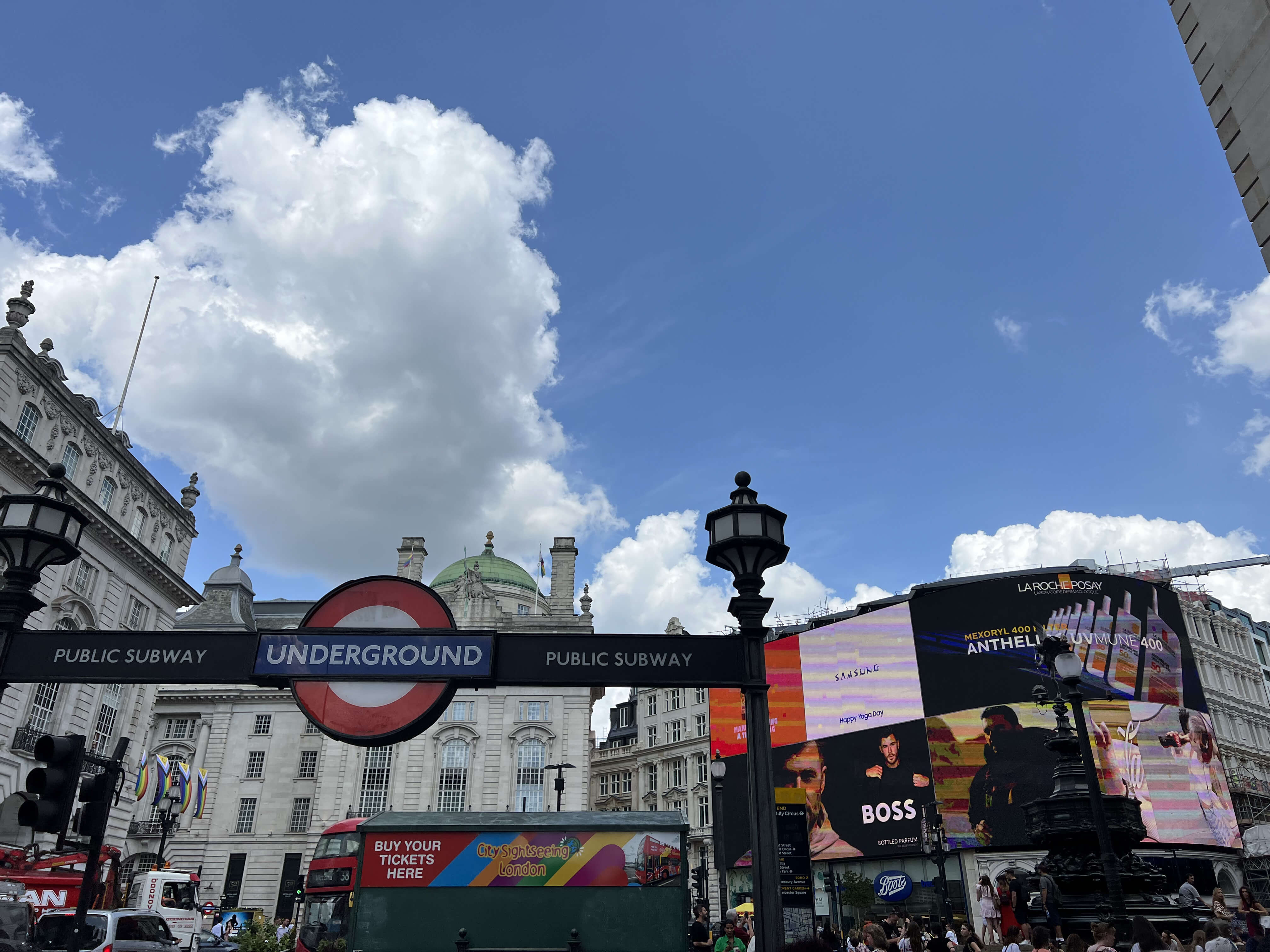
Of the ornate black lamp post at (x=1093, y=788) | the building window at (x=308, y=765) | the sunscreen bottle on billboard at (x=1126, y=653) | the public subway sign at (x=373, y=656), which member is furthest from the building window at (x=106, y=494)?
the sunscreen bottle on billboard at (x=1126, y=653)

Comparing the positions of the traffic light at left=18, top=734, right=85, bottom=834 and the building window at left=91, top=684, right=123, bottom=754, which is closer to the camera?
the traffic light at left=18, top=734, right=85, bottom=834

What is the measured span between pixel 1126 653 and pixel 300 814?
192 ft

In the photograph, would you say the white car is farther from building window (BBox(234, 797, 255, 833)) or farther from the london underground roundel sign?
building window (BBox(234, 797, 255, 833))

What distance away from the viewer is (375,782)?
61.8m

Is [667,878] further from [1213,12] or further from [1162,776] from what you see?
[1162,776]

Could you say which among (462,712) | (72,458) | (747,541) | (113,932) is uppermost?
(72,458)

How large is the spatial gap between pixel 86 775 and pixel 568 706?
33.8 m

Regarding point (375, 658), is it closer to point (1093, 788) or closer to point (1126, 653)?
point (1093, 788)

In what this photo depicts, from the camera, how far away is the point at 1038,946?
28.1 feet

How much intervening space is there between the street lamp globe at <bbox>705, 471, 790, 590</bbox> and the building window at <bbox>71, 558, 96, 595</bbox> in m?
36.4

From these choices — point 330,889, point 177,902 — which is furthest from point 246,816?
point 330,889

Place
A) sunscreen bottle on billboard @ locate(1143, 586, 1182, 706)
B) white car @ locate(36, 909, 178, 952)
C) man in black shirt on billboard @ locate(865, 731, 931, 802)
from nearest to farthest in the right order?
white car @ locate(36, 909, 178, 952) < sunscreen bottle on billboard @ locate(1143, 586, 1182, 706) < man in black shirt on billboard @ locate(865, 731, 931, 802)

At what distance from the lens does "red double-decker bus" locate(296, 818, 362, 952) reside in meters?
23.2

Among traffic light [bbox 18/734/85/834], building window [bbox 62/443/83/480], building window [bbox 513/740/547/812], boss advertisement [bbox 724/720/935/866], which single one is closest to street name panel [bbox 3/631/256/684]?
traffic light [bbox 18/734/85/834]
